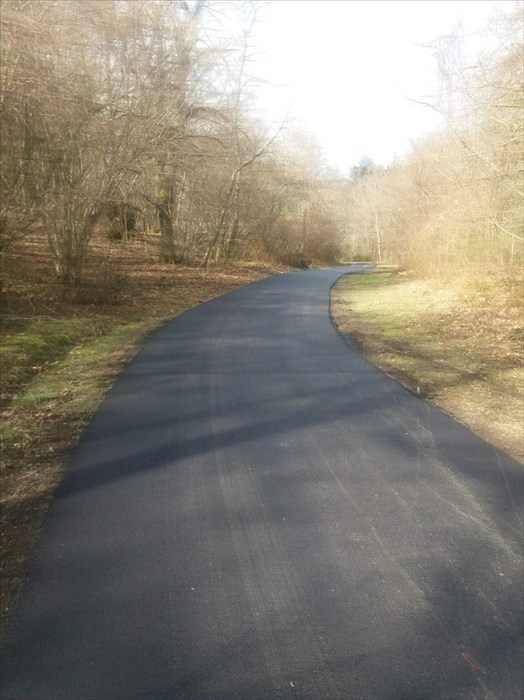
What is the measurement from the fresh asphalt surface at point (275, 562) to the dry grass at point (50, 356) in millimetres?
227

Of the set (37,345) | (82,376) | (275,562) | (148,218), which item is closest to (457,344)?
(82,376)

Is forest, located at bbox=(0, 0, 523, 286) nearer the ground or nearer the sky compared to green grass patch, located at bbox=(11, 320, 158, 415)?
nearer the sky

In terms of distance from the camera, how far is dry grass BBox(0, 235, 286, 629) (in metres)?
4.22

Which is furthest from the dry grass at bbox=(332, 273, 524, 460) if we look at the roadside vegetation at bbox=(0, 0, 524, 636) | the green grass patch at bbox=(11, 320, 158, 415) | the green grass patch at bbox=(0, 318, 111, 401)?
the green grass patch at bbox=(0, 318, 111, 401)

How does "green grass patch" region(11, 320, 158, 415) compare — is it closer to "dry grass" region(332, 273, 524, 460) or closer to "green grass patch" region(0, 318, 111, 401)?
"green grass patch" region(0, 318, 111, 401)

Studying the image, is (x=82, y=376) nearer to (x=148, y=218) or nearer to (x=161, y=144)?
(x=161, y=144)

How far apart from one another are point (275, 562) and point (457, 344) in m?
8.36

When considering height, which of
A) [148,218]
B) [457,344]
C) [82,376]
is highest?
[148,218]

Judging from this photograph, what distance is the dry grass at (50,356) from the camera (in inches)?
166

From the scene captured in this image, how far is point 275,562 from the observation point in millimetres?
3420

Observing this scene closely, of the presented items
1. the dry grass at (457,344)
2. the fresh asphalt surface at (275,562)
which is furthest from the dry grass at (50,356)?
the dry grass at (457,344)

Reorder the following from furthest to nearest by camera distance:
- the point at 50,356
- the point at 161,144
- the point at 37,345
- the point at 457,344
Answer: the point at 161,144
the point at 457,344
the point at 37,345
the point at 50,356

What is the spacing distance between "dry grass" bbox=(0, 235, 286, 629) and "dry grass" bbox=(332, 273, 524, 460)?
4353mm

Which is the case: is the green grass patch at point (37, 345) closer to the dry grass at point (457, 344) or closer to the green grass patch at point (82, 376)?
the green grass patch at point (82, 376)
